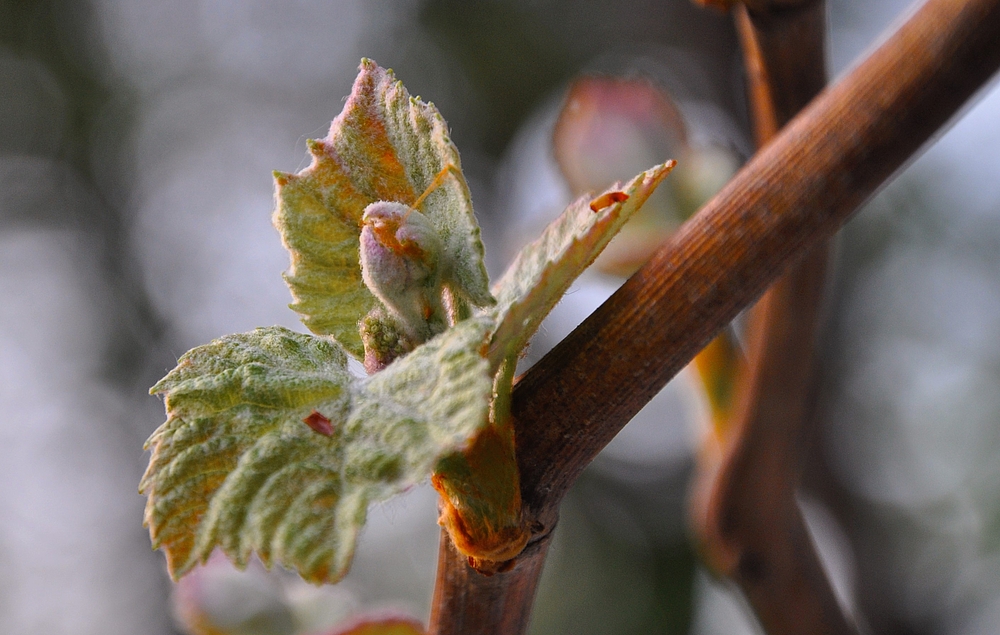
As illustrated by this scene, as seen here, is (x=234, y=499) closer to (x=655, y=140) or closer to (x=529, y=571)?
(x=529, y=571)

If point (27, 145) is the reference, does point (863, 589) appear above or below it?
below

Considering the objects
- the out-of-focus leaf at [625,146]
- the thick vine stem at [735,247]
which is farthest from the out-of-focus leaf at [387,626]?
the out-of-focus leaf at [625,146]

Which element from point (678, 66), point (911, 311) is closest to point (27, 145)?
point (678, 66)

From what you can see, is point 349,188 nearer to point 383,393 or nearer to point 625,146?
point 383,393

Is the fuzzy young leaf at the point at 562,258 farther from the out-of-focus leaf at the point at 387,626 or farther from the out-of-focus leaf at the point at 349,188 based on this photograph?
the out-of-focus leaf at the point at 387,626

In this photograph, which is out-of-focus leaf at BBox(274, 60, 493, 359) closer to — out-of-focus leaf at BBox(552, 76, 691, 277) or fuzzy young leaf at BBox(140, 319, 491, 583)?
fuzzy young leaf at BBox(140, 319, 491, 583)

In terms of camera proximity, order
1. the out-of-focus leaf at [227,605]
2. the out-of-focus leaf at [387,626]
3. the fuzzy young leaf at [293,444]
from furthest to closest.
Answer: the out-of-focus leaf at [227,605] < the out-of-focus leaf at [387,626] < the fuzzy young leaf at [293,444]

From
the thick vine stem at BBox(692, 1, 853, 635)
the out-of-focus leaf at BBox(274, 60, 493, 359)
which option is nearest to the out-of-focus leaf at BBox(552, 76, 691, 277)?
the thick vine stem at BBox(692, 1, 853, 635)
